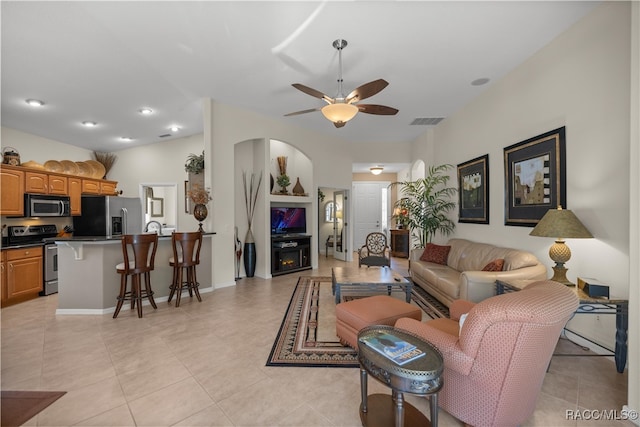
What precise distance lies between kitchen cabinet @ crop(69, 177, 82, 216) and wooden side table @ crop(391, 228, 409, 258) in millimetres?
7616

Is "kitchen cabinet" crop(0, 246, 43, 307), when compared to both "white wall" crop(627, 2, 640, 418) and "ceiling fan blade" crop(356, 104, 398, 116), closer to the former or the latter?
"ceiling fan blade" crop(356, 104, 398, 116)

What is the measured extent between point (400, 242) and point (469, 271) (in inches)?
199

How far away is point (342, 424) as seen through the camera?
1.74m

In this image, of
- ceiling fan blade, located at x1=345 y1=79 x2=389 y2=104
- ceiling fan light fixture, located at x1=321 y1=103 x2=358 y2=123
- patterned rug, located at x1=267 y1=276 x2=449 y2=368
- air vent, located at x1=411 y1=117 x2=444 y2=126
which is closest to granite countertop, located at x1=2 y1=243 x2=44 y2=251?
patterned rug, located at x1=267 y1=276 x2=449 y2=368

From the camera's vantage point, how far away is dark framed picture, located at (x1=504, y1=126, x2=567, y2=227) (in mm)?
2959

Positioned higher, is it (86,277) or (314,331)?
(86,277)

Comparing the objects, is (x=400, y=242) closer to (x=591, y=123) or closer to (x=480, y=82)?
(x=480, y=82)

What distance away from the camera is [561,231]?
8.04ft

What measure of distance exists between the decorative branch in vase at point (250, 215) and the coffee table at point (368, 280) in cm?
218

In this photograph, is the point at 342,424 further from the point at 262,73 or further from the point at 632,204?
the point at 262,73

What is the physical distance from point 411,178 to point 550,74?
16.1ft

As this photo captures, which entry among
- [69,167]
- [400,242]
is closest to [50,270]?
[69,167]

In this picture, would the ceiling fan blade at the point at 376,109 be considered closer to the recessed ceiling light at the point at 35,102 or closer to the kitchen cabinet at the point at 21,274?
the recessed ceiling light at the point at 35,102

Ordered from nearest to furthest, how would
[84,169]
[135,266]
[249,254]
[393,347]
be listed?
[393,347], [135,266], [249,254], [84,169]
